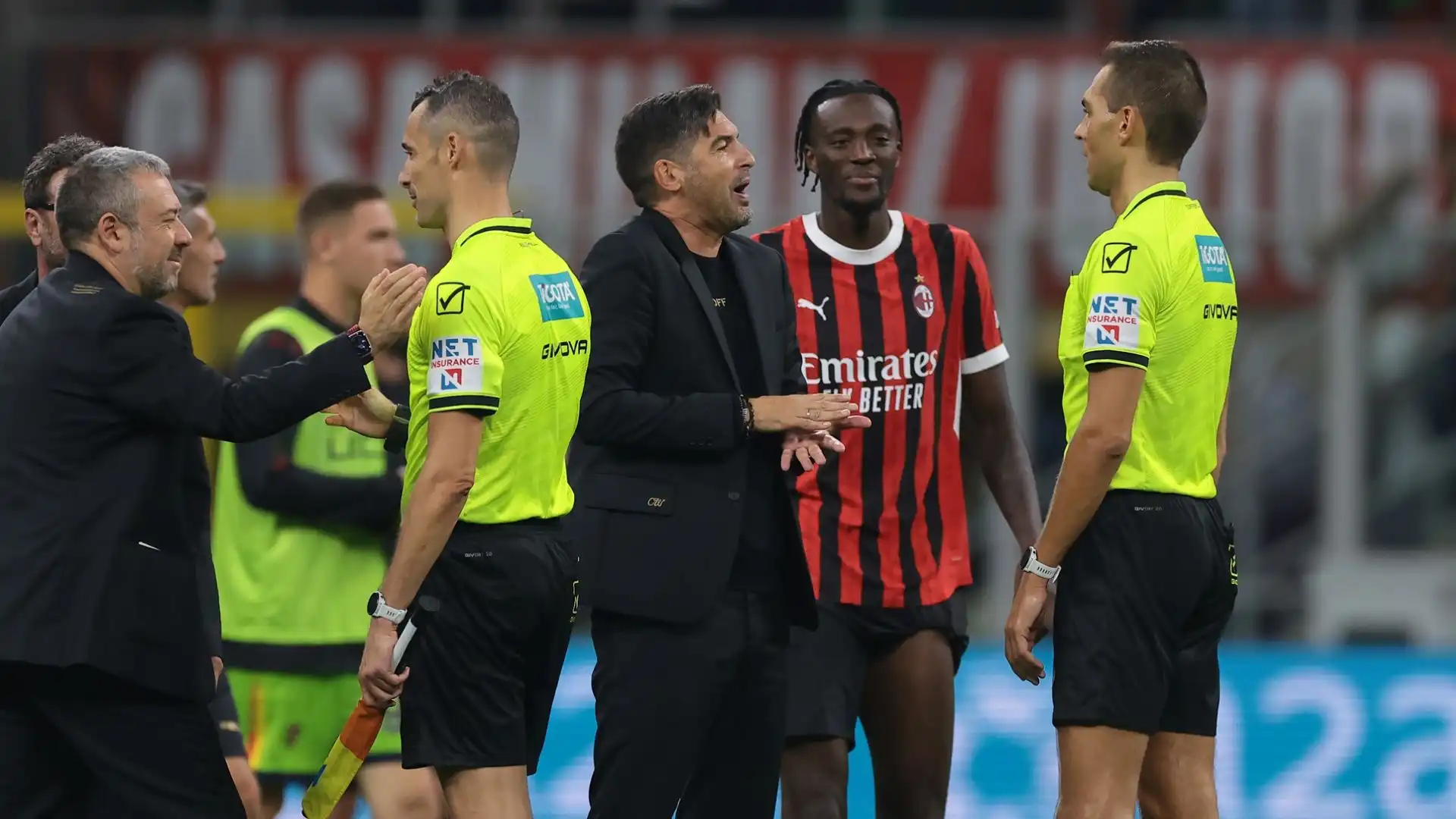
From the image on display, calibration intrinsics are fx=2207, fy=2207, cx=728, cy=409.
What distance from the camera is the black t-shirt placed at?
537 cm

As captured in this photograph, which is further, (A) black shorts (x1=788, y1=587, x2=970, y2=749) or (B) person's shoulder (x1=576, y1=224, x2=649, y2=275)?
(A) black shorts (x1=788, y1=587, x2=970, y2=749)

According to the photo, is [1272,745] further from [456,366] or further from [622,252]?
[456,366]

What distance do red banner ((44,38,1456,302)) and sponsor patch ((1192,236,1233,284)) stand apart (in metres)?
10.3

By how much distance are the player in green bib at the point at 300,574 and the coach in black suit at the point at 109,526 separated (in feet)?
4.45

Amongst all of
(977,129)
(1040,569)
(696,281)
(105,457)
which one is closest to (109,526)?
(105,457)

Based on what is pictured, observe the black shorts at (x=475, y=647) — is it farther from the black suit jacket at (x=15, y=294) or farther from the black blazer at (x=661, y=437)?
the black suit jacket at (x=15, y=294)

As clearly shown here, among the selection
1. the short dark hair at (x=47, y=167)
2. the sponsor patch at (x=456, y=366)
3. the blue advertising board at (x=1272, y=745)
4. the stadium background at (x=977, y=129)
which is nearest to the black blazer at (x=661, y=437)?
the sponsor patch at (x=456, y=366)

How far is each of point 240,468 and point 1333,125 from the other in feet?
38.0

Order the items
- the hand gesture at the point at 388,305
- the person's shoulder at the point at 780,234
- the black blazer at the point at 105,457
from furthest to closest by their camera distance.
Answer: the person's shoulder at the point at 780,234, the hand gesture at the point at 388,305, the black blazer at the point at 105,457

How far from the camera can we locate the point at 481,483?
4.96 m

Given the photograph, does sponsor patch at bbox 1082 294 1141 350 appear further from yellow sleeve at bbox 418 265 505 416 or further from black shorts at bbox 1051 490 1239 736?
yellow sleeve at bbox 418 265 505 416

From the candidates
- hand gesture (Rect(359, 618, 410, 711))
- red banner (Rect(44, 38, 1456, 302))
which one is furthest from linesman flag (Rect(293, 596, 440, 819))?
red banner (Rect(44, 38, 1456, 302))

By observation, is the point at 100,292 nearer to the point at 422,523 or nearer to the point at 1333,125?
the point at 422,523

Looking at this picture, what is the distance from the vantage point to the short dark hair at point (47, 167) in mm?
5812
